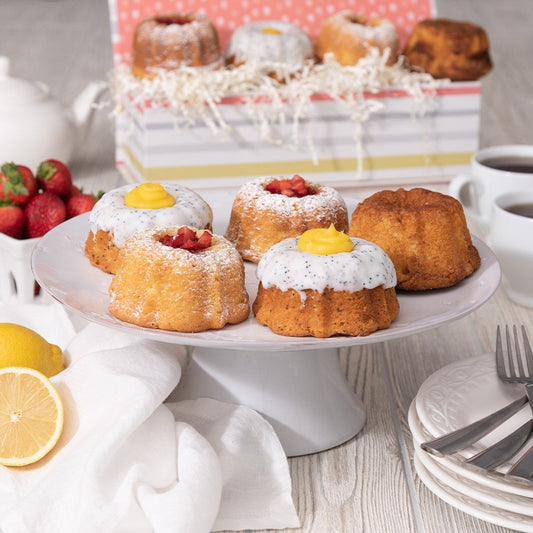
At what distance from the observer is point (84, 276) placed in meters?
1.11

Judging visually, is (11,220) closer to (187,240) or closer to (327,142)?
(187,240)

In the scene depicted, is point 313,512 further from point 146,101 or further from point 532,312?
point 146,101

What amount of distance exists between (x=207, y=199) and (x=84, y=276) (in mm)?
306

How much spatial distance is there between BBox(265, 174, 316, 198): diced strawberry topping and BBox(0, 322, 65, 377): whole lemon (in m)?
0.37

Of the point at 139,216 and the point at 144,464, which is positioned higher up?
the point at 139,216

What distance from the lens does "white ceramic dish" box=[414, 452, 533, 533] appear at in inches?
34.1

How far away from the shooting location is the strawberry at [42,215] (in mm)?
1479

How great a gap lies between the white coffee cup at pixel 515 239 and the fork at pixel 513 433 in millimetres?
325

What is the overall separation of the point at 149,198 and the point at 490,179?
0.73 m

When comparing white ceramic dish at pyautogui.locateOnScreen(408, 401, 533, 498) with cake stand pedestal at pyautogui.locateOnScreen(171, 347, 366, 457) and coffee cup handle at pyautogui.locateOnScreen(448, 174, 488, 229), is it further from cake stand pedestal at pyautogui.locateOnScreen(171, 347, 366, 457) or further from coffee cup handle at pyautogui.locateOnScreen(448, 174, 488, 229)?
coffee cup handle at pyautogui.locateOnScreen(448, 174, 488, 229)

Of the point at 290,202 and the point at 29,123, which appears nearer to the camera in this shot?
the point at 290,202

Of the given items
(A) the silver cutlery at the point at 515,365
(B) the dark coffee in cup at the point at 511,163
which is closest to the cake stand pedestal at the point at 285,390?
(A) the silver cutlery at the point at 515,365

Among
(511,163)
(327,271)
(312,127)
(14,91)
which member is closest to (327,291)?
(327,271)

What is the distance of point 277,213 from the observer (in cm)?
121
